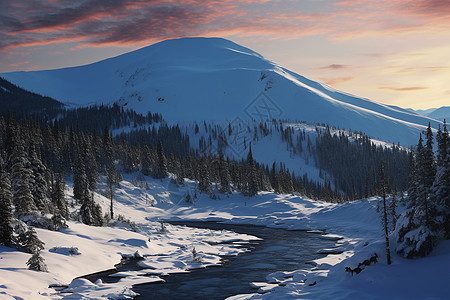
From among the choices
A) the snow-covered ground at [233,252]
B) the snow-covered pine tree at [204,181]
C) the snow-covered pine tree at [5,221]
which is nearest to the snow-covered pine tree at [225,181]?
the snow-covered pine tree at [204,181]

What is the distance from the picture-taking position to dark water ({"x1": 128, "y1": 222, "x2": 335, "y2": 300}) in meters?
34.1

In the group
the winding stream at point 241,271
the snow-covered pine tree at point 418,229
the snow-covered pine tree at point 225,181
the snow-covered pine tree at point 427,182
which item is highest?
the snow-covered pine tree at point 427,182

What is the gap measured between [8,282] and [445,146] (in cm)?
3747

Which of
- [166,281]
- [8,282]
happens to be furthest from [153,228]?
[8,282]

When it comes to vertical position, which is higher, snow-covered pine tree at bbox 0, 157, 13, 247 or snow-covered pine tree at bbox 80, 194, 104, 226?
snow-covered pine tree at bbox 0, 157, 13, 247

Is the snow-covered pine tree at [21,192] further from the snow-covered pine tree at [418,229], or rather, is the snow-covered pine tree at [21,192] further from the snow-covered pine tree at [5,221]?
the snow-covered pine tree at [418,229]

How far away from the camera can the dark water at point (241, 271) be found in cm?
3406

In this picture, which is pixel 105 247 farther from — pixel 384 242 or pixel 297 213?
pixel 297 213

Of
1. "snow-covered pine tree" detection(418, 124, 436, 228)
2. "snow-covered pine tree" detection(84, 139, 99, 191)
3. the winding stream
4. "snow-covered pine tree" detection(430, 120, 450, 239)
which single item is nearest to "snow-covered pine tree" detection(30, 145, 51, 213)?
"snow-covered pine tree" detection(84, 139, 99, 191)

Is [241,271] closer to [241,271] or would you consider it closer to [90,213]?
[241,271]

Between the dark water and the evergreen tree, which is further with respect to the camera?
the evergreen tree

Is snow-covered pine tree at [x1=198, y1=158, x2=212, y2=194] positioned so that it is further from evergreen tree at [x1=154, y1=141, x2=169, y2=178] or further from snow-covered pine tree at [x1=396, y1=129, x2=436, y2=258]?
snow-covered pine tree at [x1=396, y1=129, x2=436, y2=258]

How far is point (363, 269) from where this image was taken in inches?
1226

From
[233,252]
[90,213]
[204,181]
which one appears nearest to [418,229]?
[233,252]
